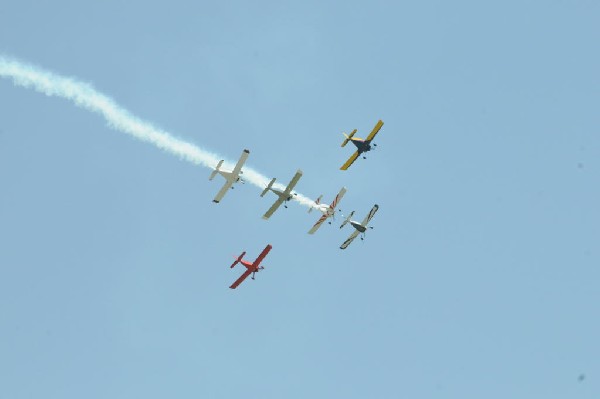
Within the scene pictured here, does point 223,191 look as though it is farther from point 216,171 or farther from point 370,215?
point 370,215

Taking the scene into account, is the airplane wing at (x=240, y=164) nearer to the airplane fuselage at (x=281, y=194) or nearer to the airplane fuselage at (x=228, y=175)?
the airplane fuselage at (x=228, y=175)

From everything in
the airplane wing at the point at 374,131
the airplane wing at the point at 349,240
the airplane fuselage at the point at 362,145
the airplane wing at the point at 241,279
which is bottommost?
the airplane wing at the point at 241,279

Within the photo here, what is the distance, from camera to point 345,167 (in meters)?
112

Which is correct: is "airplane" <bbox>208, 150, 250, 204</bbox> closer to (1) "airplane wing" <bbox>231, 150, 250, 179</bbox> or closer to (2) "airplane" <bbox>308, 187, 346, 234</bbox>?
(1) "airplane wing" <bbox>231, 150, 250, 179</bbox>

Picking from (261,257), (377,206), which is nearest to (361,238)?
(377,206)

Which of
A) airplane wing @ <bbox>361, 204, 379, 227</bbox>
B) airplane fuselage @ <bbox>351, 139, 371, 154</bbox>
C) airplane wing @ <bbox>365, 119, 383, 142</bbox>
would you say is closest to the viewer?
airplane wing @ <bbox>365, 119, 383, 142</bbox>

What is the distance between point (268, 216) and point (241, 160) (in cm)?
774

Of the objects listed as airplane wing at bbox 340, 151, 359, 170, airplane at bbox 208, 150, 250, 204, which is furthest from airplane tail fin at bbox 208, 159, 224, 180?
airplane wing at bbox 340, 151, 359, 170

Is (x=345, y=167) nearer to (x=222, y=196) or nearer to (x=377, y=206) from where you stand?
(x=377, y=206)

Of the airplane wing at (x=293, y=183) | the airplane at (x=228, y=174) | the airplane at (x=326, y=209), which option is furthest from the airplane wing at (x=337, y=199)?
the airplane at (x=228, y=174)

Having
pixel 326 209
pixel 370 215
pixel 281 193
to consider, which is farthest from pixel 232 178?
pixel 370 215

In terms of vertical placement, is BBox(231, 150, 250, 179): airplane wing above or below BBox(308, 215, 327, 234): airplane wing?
below

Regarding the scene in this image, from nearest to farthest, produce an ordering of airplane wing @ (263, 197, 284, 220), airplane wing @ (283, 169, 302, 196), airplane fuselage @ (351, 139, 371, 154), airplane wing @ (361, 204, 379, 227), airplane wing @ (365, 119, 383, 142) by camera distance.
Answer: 1. airplane wing @ (283, 169, 302, 196)
2. airplane wing @ (263, 197, 284, 220)
3. airplane wing @ (365, 119, 383, 142)
4. airplane fuselage @ (351, 139, 371, 154)
5. airplane wing @ (361, 204, 379, 227)

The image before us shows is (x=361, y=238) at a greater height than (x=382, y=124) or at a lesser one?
lesser
